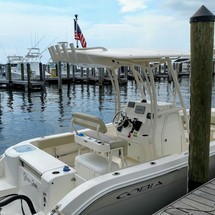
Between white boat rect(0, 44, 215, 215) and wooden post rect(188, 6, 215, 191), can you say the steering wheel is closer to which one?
white boat rect(0, 44, 215, 215)

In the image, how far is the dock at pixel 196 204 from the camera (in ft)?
8.33

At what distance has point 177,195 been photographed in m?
3.37

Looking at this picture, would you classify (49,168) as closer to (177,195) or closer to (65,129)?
(177,195)

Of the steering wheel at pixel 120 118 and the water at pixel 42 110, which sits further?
the water at pixel 42 110

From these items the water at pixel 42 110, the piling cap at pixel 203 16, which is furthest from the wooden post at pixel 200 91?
the water at pixel 42 110

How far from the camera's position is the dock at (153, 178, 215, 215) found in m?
2.54

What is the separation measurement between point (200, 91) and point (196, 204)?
105cm

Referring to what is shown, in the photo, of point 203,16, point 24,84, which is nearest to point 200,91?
point 203,16

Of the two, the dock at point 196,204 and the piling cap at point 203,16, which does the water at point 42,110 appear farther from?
the dock at point 196,204

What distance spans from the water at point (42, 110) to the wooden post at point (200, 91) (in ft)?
16.0

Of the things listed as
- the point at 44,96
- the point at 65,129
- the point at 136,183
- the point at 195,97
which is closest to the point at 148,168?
the point at 136,183

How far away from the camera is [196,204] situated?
2658 mm

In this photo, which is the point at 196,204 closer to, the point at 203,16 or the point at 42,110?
the point at 203,16

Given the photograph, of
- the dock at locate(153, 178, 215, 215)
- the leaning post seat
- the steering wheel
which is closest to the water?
the steering wheel
